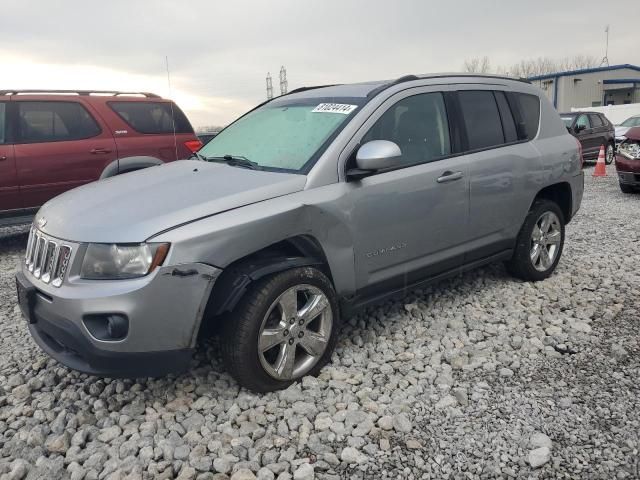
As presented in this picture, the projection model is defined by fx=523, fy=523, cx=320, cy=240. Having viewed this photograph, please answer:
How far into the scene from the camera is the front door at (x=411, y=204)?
3256 millimetres

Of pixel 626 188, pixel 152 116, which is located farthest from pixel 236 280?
pixel 626 188

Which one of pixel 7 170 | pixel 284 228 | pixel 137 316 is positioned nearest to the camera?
pixel 137 316

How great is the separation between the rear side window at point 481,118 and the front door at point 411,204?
0.25 meters

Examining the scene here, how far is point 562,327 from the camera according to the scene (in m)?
3.78

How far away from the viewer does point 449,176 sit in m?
3.67

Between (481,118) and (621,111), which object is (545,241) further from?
(621,111)

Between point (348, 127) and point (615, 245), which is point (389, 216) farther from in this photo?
point (615, 245)

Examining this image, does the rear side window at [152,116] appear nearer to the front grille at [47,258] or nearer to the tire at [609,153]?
the front grille at [47,258]

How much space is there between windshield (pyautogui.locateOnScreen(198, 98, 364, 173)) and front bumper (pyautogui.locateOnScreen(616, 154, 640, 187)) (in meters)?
7.34

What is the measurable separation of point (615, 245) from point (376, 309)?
135 inches

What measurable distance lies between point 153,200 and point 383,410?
5.49 ft

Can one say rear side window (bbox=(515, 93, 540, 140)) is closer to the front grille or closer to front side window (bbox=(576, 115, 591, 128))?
the front grille

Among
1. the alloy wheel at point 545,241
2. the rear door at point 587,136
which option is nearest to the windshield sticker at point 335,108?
the alloy wheel at point 545,241

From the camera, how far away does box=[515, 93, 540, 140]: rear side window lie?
4.49 meters
